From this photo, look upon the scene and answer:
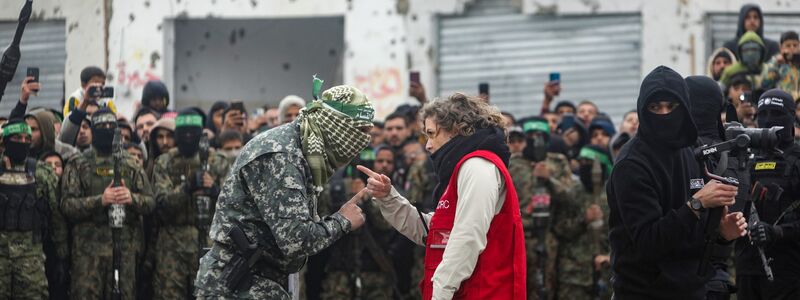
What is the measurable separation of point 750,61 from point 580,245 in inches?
101

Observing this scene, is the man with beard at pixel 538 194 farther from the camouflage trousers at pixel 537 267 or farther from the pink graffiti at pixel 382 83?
the pink graffiti at pixel 382 83

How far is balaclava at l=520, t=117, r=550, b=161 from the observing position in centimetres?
1190

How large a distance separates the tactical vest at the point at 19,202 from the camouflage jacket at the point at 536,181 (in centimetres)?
439

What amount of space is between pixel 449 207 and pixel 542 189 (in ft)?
19.0

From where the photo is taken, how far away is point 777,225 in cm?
776

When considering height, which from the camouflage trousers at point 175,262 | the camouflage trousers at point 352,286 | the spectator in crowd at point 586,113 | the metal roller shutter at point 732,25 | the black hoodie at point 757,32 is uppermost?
the metal roller shutter at point 732,25

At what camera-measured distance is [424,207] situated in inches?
472

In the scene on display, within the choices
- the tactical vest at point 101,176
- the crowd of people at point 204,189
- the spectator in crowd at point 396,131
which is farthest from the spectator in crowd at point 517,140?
the tactical vest at point 101,176

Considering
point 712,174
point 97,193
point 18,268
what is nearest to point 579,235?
point 97,193

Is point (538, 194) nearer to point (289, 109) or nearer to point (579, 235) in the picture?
point (579, 235)

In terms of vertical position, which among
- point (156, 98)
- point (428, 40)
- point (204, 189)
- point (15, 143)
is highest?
point (428, 40)

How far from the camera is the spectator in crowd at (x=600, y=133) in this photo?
1260cm

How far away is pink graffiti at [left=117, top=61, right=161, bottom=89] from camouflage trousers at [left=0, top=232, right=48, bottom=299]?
295 inches

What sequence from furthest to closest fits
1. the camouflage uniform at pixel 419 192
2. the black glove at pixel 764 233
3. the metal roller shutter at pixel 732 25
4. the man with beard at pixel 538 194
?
the metal roller shutter at pixel 732 25
the camouflage uniform at pixel 419 192
the man with beard at pixel 538 194
the black glove at pixel 764 233
